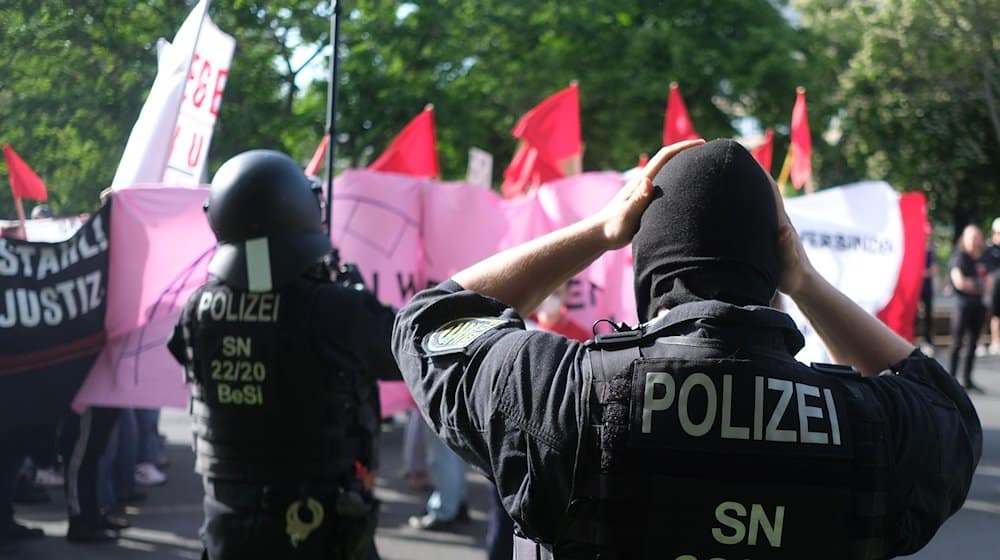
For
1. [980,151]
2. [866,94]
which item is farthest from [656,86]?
[980,151]

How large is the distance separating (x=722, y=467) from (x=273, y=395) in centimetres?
190

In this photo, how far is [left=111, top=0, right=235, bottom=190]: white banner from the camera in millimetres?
4520

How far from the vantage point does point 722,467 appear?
1.46m

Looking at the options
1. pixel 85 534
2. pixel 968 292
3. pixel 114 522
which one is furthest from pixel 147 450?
pixel 968 292

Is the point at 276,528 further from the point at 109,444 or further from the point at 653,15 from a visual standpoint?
the point at 653,15

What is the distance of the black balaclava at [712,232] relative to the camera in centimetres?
154

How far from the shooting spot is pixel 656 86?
1859 centimetres

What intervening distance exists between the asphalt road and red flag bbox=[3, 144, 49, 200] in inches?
79.5

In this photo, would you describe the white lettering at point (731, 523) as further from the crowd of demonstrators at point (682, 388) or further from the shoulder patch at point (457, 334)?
the shoulder patch at point (457, 334)

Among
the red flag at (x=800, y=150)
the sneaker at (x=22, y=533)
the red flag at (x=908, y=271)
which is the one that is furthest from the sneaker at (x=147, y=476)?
the red flag at (x=800, y=150)

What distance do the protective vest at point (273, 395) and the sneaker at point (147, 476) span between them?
4591mm

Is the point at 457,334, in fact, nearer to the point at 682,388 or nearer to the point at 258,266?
the point at 682,388

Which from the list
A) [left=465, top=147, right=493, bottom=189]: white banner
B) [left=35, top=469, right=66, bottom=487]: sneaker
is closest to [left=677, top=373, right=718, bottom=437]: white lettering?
[left=35, top=469, right=66, bottom=487]: sneaker

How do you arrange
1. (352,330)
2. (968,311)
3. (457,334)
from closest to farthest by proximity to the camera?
(457,334), (352,330), (968,311)
